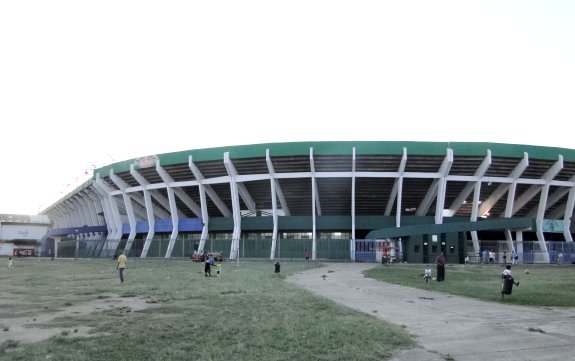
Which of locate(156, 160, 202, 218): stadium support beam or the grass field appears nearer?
the grass field

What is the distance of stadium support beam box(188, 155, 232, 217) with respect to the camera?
56.6 meters

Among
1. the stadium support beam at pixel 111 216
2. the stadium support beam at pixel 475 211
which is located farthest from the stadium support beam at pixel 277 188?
the stadium support beam at pixel 111 216

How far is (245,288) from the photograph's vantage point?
20516mm

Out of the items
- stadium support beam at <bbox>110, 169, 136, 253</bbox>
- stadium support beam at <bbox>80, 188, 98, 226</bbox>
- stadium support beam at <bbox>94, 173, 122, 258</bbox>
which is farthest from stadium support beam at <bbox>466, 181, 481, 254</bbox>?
stadium support beam at <bbox>80, 188, 98, 226</bbox>

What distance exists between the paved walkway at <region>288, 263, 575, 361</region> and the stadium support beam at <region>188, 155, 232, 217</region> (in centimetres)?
3976

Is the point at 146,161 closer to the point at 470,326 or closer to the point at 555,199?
the point at 555,199

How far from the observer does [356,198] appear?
59.8m

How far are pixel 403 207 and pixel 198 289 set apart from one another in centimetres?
4570

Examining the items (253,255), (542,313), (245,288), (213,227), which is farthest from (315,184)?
(542,313)

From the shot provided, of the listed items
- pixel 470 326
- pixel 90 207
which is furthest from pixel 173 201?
pixel 470 326

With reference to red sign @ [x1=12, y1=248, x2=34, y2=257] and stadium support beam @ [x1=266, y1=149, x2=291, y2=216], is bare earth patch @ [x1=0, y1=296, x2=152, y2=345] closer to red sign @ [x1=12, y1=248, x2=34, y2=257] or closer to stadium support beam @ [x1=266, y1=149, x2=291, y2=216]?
stadium support beam @ [x1=266, y1=149, x2=291, y2=216]

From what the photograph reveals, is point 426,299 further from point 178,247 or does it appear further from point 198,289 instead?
point 178,247

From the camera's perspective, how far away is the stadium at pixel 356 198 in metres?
51.8

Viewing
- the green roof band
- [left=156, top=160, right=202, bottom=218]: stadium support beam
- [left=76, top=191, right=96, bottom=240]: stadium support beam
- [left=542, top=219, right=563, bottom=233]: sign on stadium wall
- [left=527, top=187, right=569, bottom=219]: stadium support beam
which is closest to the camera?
the green roof band
